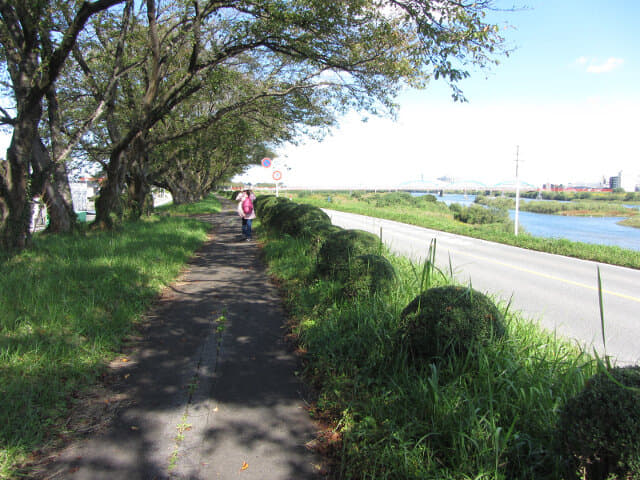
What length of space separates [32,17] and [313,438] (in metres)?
8.79

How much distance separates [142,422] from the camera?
10.2ft

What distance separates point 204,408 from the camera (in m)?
3.31

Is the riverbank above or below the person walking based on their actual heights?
below

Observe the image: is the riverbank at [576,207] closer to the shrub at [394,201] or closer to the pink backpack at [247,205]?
the shrub at [394,201]

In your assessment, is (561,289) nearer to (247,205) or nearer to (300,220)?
(300,220)

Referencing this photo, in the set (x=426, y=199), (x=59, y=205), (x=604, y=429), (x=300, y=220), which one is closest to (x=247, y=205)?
(x=300, y=220)

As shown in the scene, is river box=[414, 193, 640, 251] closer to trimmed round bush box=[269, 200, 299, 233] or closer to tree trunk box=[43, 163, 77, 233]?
trimmed round bush box=[269, 200, 299, 233]

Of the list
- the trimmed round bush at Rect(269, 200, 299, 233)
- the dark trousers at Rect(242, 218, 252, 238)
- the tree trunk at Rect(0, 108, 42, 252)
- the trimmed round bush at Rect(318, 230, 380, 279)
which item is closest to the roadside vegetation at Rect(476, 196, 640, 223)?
the trimmed round bush at Rect(269, 200, 299, 233)

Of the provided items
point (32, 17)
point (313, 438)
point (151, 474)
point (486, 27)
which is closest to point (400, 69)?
point (486, 27)

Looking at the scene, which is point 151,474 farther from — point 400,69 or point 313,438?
point 400,69

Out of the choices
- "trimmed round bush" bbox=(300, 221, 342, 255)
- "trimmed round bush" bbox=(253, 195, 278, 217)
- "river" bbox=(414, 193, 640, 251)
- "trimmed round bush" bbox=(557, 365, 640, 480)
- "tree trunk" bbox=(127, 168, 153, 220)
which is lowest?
"river" bbox=(414, 193, 640, 251)

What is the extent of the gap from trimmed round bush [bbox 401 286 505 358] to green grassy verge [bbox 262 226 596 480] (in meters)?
0.11

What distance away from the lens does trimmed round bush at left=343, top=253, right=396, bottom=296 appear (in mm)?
5031

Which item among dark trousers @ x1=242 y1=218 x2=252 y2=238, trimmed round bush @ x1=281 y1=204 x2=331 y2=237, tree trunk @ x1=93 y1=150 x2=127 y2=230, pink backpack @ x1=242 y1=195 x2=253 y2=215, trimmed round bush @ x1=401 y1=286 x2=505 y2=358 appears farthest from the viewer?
dark trousers @ x1=242 y1=218 x2=252 y2=238
